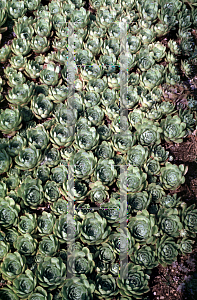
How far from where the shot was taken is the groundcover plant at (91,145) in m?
1.77

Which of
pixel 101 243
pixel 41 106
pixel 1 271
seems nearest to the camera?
pixel 1 271

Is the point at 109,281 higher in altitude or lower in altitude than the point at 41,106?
lower

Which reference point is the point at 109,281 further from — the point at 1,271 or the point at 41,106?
the point at 41,106

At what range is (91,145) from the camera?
79.0 inches

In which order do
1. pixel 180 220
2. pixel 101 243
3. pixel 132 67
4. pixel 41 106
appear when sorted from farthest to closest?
1. pixel 132 67
2. pixel 41 106
3. pixel 180 220
4. pixel 101 243

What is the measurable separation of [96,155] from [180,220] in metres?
0.88

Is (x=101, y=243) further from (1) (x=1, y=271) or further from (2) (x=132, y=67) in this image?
(2) (x=132, y=67)

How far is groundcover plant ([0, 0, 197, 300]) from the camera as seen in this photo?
1771mm

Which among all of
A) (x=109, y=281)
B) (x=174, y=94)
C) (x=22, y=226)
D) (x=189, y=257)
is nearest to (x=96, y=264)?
(x=109, y=281)

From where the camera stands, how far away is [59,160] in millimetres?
2027

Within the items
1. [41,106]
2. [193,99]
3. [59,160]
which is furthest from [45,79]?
[193,99]

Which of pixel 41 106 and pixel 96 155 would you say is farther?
pixel 41 106

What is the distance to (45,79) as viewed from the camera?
2240 millimetres

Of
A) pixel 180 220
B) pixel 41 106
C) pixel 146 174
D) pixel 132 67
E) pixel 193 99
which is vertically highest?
pixel 132 67
